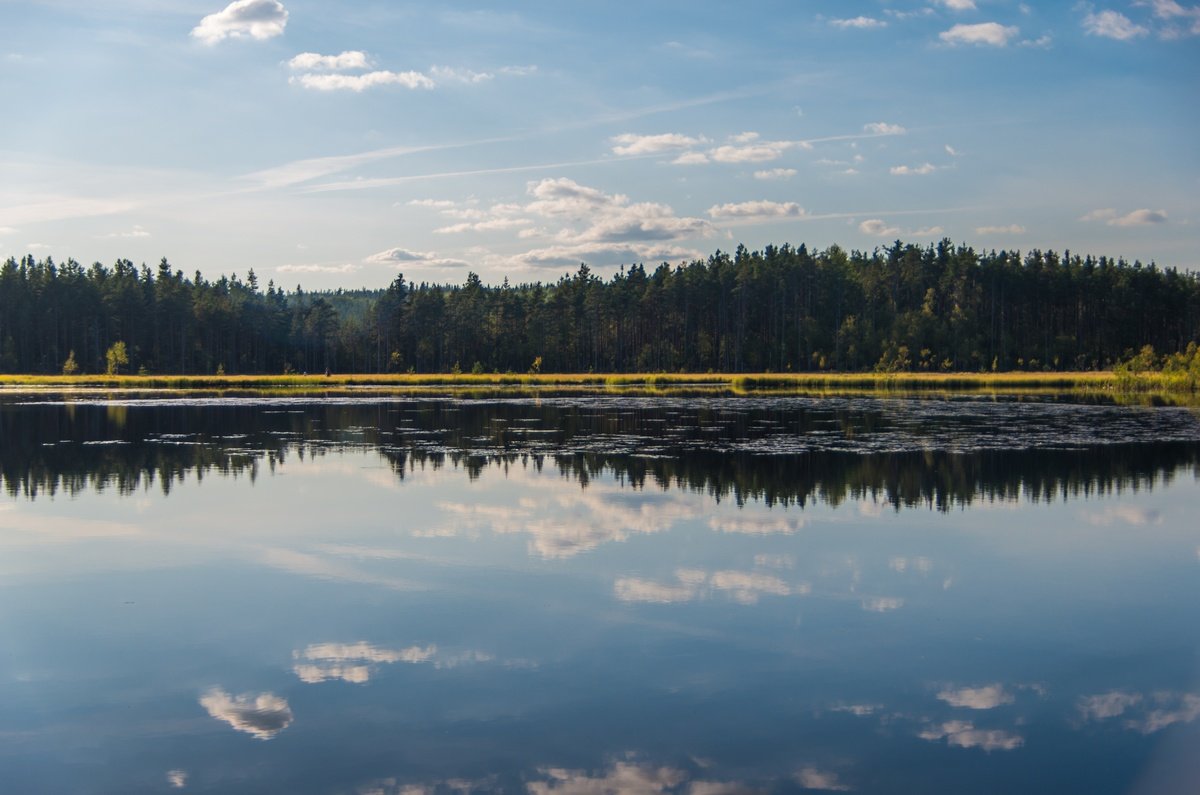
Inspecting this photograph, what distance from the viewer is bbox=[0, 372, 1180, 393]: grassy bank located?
8800 centimetres

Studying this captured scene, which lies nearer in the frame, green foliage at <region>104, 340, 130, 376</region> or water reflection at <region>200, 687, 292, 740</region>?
water reflection at <region>200, 687, 292, 740</region>

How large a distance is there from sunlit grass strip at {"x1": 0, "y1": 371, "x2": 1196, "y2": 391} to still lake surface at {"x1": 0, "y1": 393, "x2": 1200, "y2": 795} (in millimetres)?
61753

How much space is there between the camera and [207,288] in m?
156

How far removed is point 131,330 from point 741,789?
5475 inches

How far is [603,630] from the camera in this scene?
42.3ft

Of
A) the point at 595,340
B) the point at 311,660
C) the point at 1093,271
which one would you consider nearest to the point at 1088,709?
the point at 311,660

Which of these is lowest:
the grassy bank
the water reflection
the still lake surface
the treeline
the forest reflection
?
the water reflection

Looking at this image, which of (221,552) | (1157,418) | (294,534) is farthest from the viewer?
(1157,418)

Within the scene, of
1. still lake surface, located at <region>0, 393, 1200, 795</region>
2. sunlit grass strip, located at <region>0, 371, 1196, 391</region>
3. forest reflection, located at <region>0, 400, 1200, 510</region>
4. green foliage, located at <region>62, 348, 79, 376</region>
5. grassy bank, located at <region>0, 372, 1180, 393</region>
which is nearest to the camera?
still lake surface, located at <region>0, 393, 1200, 795</region>

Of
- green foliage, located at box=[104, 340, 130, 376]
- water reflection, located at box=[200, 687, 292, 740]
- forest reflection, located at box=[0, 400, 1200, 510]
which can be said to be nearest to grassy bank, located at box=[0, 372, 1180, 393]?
green foliage, located at box=[104, 340, 130, 376]

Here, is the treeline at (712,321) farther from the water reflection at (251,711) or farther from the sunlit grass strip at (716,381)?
the water reflection at (251,711)

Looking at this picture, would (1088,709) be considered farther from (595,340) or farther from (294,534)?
(595,340)

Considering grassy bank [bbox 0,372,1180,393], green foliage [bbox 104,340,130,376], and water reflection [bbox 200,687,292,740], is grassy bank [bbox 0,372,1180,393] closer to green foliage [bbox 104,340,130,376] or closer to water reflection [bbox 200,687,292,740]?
green foliage [bbox 104,340,130,376]

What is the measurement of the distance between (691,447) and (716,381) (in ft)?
233
